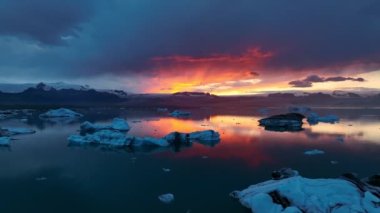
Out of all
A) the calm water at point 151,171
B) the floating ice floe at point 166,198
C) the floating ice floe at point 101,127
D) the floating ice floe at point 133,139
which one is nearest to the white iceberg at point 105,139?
the floating ice floe at point 133,139

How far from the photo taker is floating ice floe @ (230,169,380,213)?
22.6 ft

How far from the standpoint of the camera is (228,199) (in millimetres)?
8984

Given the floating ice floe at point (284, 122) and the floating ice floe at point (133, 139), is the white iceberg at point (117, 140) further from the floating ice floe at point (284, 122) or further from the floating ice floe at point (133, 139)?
the floating ice floe at point (284, 122)

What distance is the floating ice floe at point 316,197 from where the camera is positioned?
6.89 metres

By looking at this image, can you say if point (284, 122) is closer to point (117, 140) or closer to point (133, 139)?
point (133, 139)

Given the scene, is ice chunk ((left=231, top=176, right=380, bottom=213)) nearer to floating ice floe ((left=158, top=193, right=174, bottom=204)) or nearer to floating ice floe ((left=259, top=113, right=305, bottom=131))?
floating ice floe ((left=158, top=193, right=174, bottom=204))

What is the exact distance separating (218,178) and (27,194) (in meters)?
5.97

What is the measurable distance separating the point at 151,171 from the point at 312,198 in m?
6.63

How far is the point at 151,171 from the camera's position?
12.4 m

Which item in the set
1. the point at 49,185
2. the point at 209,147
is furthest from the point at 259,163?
the point at 49,185

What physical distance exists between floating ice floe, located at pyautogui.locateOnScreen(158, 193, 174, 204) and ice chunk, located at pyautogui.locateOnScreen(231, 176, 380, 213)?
2.04 m

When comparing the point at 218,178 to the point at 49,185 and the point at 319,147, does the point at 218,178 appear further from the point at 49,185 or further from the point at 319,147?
the point at 319,147

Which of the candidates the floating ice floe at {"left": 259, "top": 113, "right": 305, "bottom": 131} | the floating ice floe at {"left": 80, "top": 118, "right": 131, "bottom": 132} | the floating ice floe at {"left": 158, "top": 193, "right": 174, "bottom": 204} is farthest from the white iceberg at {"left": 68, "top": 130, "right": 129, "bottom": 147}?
the floating ice floe at {"left": 259, "top": 113, "right": 305, "bottom": 131}

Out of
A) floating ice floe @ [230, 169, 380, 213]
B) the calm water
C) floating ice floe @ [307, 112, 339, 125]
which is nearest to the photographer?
floating ice floe @ [230, 169, 380, 213]
